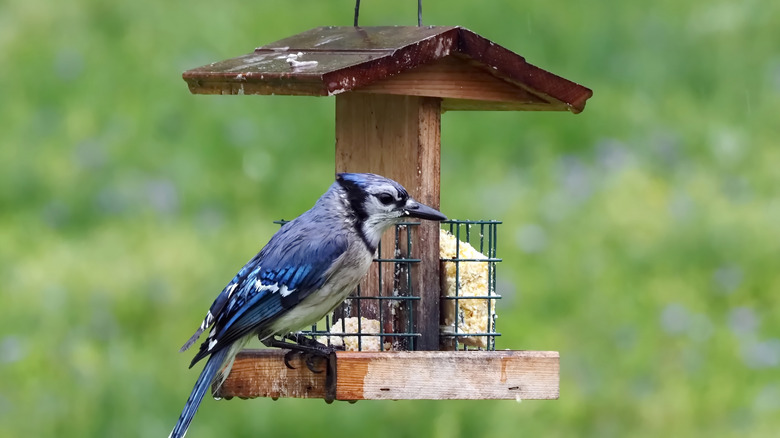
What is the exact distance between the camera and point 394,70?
14.5 feet

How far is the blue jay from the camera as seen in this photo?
178 inches

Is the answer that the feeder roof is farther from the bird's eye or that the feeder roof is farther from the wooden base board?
the wooden base board

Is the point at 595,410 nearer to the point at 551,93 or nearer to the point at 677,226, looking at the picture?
the point at 677,226

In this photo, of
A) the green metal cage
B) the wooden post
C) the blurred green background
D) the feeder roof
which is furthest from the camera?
the blurred green background

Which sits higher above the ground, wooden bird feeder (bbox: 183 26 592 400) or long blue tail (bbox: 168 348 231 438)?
wooden bird feeder (bbox: 183 26 592 400)

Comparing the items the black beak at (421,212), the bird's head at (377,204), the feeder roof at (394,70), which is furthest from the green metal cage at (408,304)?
the feeder roof at (394,70)

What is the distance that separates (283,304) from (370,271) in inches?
22.3

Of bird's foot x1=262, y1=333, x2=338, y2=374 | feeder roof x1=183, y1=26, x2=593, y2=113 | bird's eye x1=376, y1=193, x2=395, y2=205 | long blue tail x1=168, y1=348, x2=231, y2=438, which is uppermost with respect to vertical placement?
feeder roof x1=183, y1=26, x2=593, y2=113

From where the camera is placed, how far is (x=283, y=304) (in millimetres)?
4566

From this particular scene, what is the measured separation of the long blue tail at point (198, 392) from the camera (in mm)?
4371

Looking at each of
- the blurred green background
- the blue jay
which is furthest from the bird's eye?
the blurred green background

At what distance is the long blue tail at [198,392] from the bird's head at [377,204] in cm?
70

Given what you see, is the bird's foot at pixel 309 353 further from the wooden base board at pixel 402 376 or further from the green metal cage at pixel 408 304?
the green metal cage at pixel 408 304

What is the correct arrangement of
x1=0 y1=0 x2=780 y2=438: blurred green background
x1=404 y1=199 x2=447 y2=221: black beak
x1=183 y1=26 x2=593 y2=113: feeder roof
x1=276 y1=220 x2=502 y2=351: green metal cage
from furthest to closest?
x1=0 y1=0 x2=780 y2=438: blurred green background, x1=276 y1=220 x2=502 y2=351: green metal cage, x1=404 y1=199 x2=447 y2=221: black beak, x1=183 y1=26 x2=593 y2=113: feeder roof
